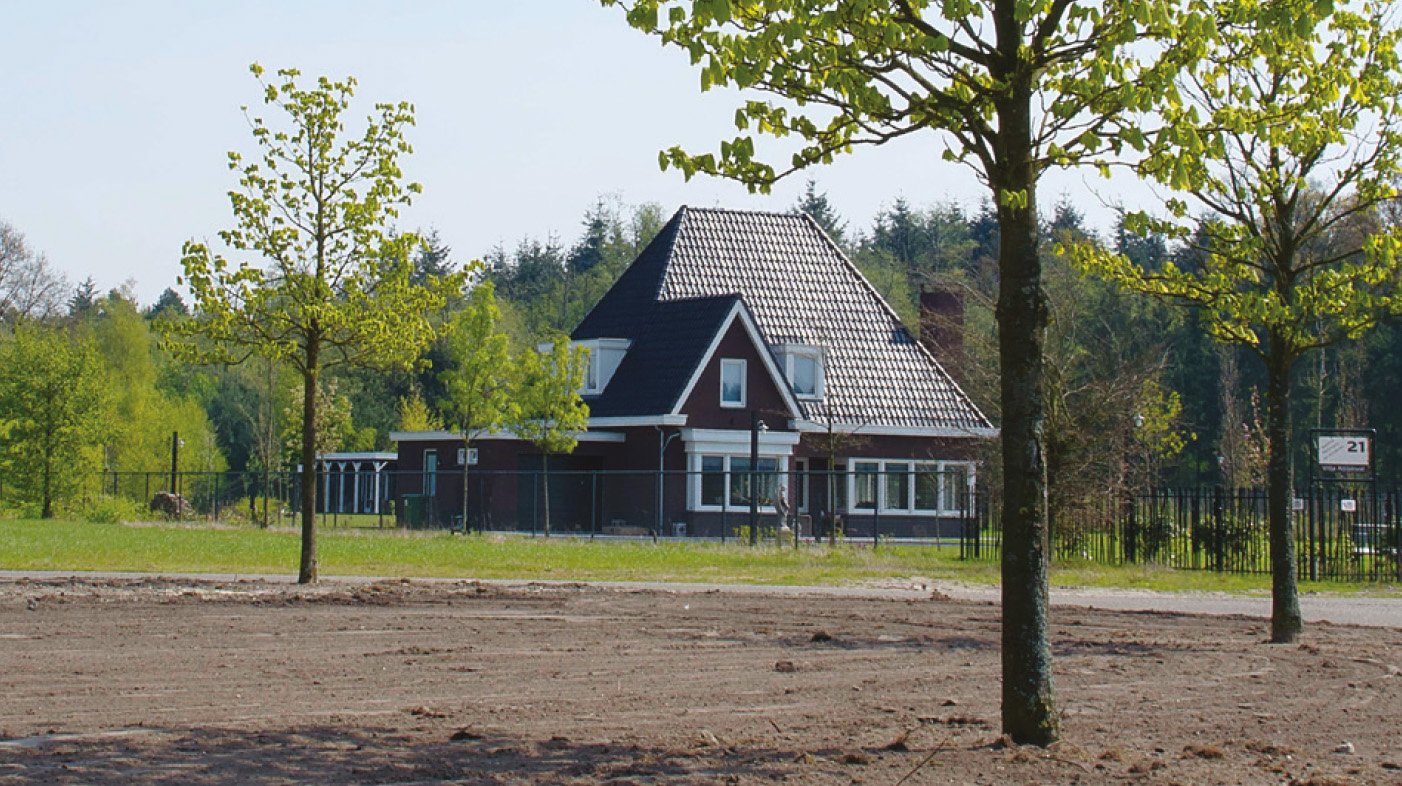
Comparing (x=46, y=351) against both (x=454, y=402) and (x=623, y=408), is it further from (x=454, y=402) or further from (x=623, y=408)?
(x=623, y=408)

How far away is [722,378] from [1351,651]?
3186 centimetres

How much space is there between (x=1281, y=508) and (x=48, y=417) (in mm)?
47892

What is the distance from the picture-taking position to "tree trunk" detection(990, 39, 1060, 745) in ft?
30.4

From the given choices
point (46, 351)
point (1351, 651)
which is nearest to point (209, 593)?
point (1351, 651)

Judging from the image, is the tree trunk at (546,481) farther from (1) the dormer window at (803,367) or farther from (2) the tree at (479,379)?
(1) the dormer window at (803,367)

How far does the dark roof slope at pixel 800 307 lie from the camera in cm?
4959

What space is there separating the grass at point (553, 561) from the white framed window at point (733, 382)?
29.0 ft

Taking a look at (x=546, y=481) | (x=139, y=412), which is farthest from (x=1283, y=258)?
(x=139, y=412)

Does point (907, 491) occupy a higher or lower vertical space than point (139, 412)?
lower

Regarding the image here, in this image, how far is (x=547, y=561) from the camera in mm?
30203

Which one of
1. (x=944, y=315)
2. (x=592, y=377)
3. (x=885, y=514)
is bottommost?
(x=885, y=514)

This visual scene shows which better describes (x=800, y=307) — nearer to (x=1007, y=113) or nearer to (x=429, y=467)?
(x=429, y=467)

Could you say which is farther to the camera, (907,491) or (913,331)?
(913,331)

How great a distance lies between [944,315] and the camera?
5116 centimetres
